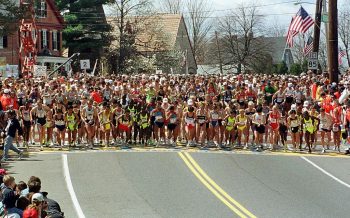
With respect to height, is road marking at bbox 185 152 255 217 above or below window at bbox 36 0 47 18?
below

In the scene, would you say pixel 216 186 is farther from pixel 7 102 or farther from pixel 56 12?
pixel 56 12

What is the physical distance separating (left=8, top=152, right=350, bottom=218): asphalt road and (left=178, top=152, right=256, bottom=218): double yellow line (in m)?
0.05

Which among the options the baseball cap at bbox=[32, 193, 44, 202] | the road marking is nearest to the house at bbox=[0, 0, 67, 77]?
the road marking

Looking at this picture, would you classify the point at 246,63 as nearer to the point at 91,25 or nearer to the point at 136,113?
the point at 91,25

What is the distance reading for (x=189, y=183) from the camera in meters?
18.4

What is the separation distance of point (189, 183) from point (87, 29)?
161 ft

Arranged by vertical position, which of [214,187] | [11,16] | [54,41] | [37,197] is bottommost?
[214,187]

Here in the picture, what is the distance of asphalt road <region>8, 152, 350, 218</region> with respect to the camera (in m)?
15.4

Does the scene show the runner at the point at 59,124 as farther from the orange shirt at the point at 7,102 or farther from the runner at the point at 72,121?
the orange shirt at the point at 7,102

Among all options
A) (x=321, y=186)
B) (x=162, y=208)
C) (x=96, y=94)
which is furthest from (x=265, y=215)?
(x=96, y=94)

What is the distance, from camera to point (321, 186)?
60.2ft

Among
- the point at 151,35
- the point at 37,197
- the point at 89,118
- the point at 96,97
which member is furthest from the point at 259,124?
the point at 151,35

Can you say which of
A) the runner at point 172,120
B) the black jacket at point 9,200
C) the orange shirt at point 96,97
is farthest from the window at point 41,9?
the black jacket at point 9,200

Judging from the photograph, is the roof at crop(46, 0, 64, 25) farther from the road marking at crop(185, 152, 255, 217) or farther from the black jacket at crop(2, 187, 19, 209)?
the black jacket at crop(2, 187, 19, 209)
